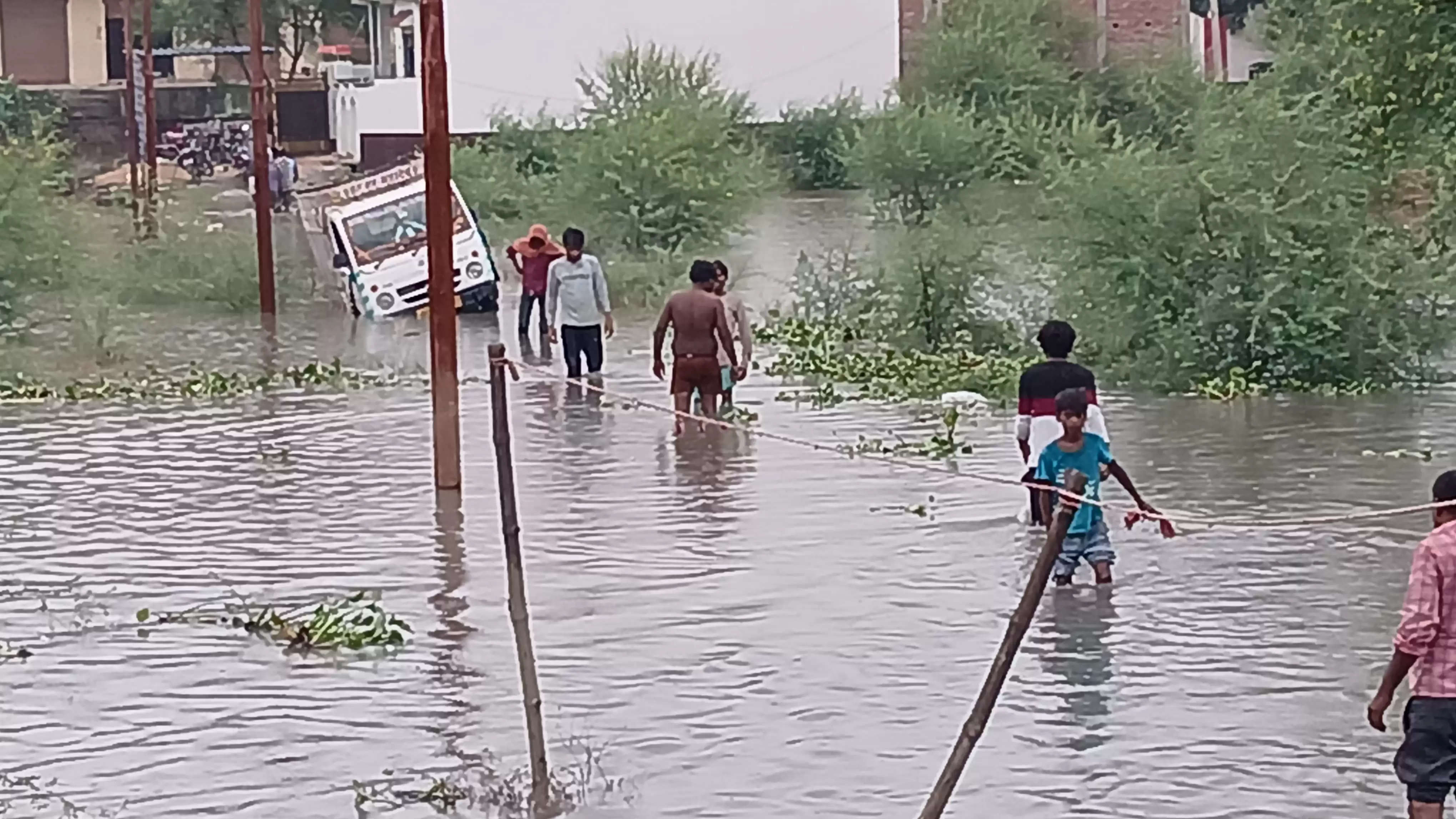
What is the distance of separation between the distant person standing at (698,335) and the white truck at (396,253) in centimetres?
1241

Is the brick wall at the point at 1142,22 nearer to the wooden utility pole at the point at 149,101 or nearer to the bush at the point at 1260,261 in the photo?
the wooden utility pole at the point at 149,101

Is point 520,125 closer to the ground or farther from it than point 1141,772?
farther from it

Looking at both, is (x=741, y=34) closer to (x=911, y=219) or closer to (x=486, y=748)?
(x=911, y=219)

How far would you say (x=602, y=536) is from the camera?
1387cm

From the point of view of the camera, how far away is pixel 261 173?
99.6ft

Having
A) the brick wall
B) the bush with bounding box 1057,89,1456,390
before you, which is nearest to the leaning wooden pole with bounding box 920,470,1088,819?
the bush with bounding box 1057,89,1456,390

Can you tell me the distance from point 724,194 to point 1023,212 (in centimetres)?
Answer: 778

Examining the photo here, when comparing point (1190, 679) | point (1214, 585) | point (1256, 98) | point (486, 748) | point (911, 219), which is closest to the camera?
point (486, 748)

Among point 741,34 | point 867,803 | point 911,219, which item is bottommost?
point 867,803

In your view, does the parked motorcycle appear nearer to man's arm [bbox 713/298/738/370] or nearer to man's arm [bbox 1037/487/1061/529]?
man's arm [bbox 713/298/738/370]

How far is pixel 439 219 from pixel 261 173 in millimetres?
16448

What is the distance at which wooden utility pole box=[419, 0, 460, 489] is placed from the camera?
14.5 meters

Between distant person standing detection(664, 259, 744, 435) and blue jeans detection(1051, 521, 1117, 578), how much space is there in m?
5.65

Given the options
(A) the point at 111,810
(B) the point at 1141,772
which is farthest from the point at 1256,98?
(A) the point at 111,810
